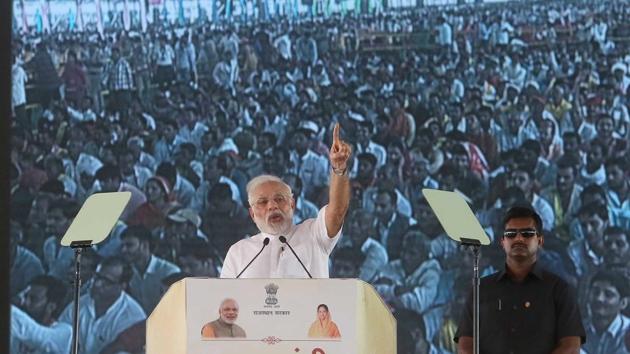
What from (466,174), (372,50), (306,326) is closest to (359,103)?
(372,50)

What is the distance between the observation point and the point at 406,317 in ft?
14.6

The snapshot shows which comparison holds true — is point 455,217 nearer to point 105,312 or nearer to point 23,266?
point 105,312

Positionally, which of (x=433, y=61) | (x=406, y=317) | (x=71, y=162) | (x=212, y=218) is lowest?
(x=406, y=317)

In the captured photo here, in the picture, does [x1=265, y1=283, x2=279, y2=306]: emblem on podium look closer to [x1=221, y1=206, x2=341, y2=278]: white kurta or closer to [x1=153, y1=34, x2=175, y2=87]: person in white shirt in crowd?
[x1=221, y1=206, x2=341, y2=278]: white kurta

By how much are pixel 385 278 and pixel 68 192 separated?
1.65m

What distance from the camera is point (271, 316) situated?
166 cm

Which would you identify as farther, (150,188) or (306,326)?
(150,188)

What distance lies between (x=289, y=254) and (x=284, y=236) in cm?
8

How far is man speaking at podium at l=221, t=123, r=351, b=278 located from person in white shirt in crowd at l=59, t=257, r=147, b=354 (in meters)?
2.02

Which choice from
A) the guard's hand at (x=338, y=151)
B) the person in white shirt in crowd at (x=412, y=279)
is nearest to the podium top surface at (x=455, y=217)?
the guard's hand at (x=338, y=151)

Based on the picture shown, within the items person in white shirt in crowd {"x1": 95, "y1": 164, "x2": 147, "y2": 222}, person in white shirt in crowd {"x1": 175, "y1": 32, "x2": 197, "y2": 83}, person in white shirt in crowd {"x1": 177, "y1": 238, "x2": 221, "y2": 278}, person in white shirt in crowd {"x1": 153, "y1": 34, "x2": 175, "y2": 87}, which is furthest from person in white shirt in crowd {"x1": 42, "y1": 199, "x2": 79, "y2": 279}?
person in white shirt in crowd {"x1": 175, "y1": 32, "x2": 197, "y2": 83}

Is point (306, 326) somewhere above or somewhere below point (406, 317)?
above

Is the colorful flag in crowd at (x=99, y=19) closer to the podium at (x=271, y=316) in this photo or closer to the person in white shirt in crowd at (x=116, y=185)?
the person in white shirt in crowd at (x=116, y=185)

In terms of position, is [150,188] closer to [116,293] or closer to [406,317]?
[116,293]
